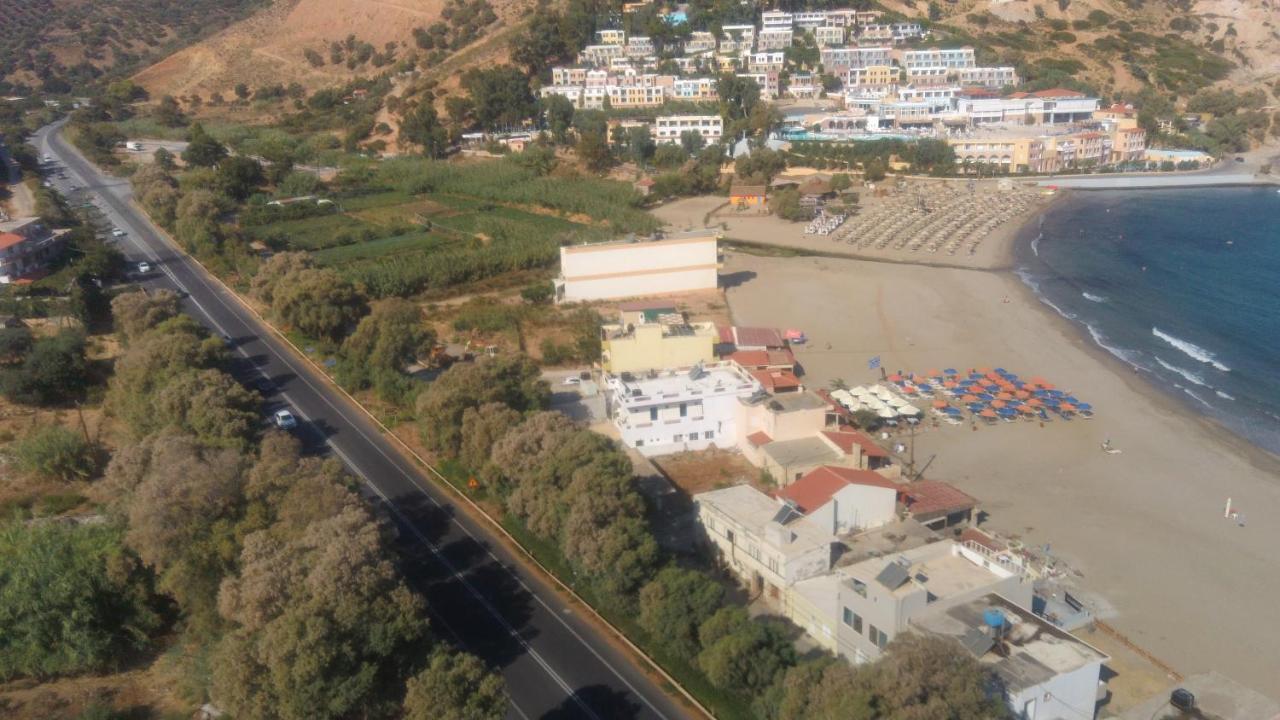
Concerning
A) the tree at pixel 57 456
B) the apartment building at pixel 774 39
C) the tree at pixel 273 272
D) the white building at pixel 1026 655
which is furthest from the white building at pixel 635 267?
the apartment building at pixel 774 39

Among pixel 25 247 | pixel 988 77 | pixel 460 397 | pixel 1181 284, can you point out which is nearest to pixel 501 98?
pixel 25 247

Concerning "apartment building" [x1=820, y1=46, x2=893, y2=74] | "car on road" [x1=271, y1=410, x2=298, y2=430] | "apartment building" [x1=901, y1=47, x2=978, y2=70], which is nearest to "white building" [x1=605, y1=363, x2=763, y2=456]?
"car on road" [x1=271, y1=410, x2=298, y2=430]

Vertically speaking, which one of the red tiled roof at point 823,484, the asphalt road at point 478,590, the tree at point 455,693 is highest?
the red tiled roof at point 823,484

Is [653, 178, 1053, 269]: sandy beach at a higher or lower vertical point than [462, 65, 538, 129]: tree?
lower

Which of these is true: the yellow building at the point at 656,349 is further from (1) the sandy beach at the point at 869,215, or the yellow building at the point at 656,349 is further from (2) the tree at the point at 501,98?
(2) the tree at the point at 501,98

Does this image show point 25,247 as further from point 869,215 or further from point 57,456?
point 869,215

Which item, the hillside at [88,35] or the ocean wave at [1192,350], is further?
the hillside at [88,35]

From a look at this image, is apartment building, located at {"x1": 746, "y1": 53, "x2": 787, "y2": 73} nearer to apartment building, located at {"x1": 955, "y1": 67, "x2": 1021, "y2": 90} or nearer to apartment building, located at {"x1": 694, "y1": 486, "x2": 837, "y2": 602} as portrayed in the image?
apartment building, located at {"x1": 955, "y1": 67, "x2": 1021, "y2": 90}

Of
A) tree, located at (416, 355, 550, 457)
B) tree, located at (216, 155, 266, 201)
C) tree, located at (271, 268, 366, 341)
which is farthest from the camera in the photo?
tree, located at (216, 155, 266, 201)
